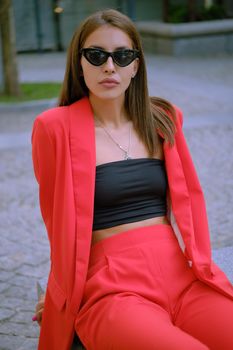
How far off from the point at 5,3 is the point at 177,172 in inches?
344

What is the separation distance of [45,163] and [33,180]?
4117mm

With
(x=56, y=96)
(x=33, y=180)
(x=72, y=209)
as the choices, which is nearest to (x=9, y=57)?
(x=56, y=96)

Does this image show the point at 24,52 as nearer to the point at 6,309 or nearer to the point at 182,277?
the point at 6,309

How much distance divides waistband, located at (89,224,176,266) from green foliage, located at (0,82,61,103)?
8.26m

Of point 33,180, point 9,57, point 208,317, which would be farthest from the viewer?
point 9,57

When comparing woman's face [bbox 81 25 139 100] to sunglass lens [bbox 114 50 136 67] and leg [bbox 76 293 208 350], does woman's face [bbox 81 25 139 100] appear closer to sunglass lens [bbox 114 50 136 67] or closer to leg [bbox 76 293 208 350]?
sunglass lens [bbox 114 50 136 67]

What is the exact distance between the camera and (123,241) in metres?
2.39

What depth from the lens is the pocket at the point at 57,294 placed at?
232 centimetres

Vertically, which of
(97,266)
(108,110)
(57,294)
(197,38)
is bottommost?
(197,38)

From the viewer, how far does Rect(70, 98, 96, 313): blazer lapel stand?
230 cm

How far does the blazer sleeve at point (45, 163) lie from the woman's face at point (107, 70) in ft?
0.88

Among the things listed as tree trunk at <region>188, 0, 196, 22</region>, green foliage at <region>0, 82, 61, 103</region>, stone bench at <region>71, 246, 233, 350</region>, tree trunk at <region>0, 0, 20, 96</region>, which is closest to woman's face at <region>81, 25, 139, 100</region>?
stone bench at <region>71, 246, 233, 350</region>

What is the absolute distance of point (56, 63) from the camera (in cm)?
1653

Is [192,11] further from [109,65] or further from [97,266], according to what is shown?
[97,266]
